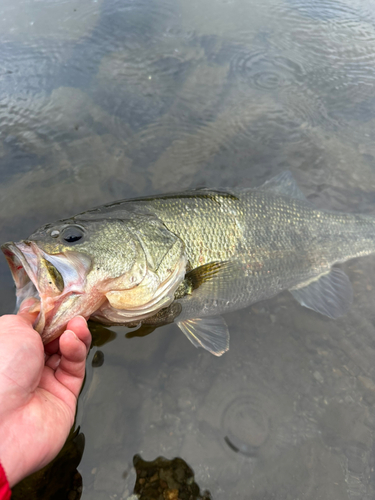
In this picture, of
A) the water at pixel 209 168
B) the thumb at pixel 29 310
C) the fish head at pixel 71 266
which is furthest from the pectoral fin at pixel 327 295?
the thumb at pixel 29 310

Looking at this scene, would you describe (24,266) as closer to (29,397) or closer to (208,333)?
(29,397)

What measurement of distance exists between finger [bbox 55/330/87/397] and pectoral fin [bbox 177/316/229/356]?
987mm

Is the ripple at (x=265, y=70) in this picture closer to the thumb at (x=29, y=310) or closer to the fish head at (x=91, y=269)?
the fish head at (x=91, y=269)

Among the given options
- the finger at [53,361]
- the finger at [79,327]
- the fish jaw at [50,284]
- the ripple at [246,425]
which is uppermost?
the fish jaw at [50,284]

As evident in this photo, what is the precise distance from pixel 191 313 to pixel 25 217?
88.2 inches

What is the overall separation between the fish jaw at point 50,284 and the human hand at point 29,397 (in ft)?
0.25

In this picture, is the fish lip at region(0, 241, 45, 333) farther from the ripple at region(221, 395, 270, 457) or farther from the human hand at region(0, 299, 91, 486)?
the ripple at region(221, 395, 270, 457)

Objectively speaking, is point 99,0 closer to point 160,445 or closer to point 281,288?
point 281,288

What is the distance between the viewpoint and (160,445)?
263cm

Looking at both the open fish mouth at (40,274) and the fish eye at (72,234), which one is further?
the fish eye at (72,234)

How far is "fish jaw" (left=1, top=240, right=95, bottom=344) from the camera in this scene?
201 centimetres

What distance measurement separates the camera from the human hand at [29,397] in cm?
177

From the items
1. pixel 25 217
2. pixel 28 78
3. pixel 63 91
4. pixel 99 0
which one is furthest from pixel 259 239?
pixel 99 0

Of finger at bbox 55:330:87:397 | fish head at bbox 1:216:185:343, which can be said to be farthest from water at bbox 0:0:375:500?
fish head at bbox 1:216:185:343
